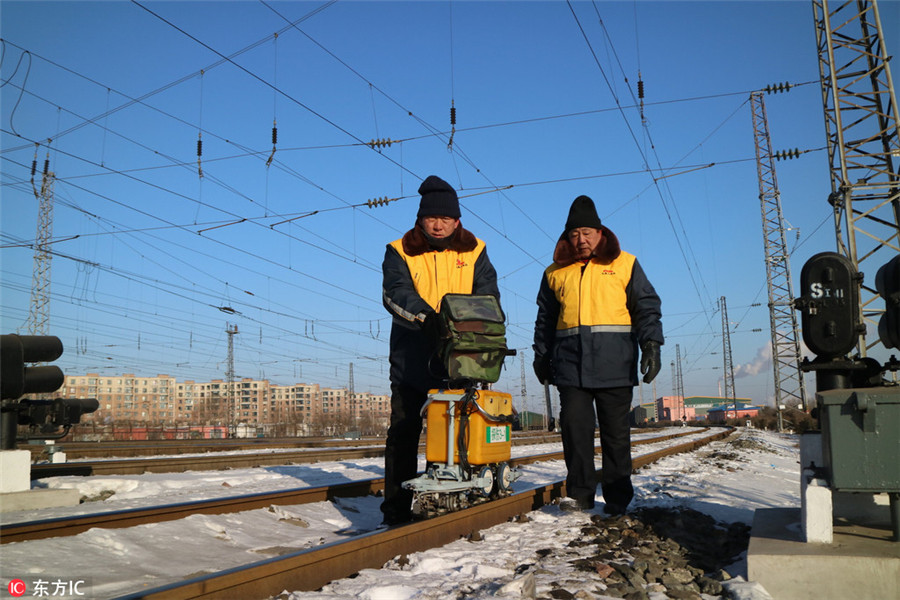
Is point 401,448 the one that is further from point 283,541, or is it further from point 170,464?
point 170,464

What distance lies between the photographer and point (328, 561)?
298 centimetres

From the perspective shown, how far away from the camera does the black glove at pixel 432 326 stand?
4.14 meters

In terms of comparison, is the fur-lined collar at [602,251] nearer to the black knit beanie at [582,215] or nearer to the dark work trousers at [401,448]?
the black knit beanie at [582,215]

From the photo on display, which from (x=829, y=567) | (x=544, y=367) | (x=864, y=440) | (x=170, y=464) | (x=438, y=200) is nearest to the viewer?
(x=829, y=567)

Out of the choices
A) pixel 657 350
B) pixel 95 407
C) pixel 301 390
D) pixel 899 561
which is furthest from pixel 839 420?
pixel 301 390

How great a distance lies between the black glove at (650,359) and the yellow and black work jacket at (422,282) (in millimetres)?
1134

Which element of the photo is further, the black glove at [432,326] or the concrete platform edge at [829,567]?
the black glove at [432,326]

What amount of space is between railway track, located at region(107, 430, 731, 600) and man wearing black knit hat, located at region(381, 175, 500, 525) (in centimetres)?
66

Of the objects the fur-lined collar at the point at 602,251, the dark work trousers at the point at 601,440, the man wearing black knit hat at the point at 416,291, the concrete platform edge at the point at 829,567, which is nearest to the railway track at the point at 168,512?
the man wearing black knit hat at the point at 416,291

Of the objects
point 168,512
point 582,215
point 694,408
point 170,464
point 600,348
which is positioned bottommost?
point 694,408

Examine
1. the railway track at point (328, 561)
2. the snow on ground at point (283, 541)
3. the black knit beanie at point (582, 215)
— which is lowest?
the snow on ground at point (283, 541)

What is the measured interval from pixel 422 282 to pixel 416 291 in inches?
3.6

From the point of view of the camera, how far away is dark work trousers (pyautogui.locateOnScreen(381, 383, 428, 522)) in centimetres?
458

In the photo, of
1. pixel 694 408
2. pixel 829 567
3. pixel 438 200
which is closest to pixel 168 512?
pixel 438 200
